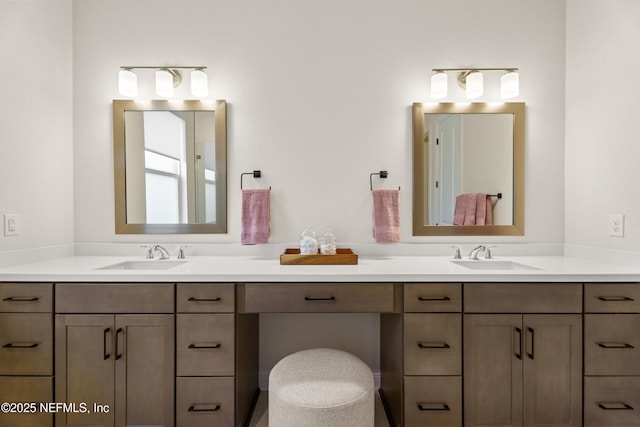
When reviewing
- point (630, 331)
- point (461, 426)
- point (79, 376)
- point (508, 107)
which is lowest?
point (461, 426)

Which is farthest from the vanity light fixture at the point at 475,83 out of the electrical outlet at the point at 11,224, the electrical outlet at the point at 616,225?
the electrical outlet at the point at 11,224

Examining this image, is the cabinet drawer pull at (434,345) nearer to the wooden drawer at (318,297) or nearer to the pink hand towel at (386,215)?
the wooden drawer at (318,297)

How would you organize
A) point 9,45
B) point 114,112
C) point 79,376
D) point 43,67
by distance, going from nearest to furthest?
point 79,376 → point 9,45 → point 43,67 → point 114,112

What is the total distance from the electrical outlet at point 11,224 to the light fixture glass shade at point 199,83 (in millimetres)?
1166

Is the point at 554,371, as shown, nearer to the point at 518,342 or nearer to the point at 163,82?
the point at 518,342

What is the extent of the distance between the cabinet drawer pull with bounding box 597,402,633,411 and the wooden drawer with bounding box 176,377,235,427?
5.54 feet

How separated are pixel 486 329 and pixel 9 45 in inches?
108

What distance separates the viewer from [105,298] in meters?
1.48

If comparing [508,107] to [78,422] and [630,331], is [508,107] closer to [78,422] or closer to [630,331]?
[630,331]

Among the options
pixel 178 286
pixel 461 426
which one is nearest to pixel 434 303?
pixel 461 426

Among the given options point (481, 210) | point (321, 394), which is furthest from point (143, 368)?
point (481, 210)

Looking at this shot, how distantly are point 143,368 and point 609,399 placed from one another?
2.12 meters

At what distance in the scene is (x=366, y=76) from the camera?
6.82 ft

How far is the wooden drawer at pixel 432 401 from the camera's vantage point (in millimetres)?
1486
